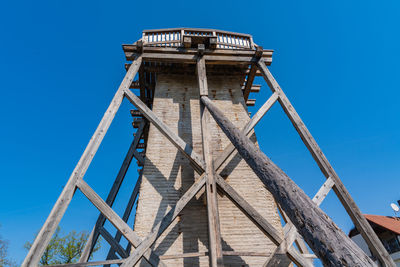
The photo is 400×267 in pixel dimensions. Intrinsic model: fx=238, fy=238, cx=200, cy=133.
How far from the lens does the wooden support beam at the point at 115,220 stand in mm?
3852

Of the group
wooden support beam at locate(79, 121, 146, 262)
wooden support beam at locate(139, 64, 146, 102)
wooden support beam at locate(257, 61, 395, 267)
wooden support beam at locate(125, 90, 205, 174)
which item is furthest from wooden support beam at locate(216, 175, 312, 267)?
wooden support beam at locate(139, 64, 146, 102)

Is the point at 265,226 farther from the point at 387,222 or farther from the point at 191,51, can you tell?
the point at 387,222

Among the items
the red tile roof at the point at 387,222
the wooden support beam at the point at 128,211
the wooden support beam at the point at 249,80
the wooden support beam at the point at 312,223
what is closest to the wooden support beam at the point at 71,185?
the wooden support beam at the point at 128,211

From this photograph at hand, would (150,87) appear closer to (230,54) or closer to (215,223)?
(230,54)

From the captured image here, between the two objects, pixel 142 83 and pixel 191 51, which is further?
pixel 142 83

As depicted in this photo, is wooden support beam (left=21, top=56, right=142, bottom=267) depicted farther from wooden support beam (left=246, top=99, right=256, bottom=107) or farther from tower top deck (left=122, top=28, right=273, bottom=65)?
wooden support beam (left=246, top=99, right=256, bottom=107)

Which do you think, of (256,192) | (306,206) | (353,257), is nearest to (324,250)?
(353,257)

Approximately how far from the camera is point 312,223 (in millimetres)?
1648

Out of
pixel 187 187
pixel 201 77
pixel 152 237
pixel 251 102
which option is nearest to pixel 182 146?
pixel 187 187

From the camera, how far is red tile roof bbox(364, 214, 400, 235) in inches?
682

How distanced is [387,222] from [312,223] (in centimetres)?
2313

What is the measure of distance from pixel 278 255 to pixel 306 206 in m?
2.91

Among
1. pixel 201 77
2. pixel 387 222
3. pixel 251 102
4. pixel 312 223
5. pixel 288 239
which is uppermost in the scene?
pixel 251 102

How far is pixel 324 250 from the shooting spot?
57.0 inches
